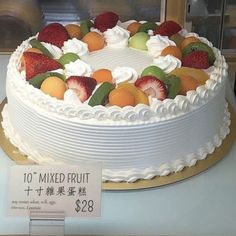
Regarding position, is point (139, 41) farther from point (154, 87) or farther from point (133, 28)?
point (154, 87)

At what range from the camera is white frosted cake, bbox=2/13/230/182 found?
1.33 meters

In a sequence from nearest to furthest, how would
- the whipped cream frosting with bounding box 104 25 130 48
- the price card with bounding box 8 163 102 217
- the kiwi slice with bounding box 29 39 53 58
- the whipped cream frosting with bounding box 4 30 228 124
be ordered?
the price card with bounding box 8 163 102 217 → the whipped cream frosting with bounding box 4 30 228 124 → the kiwi slice with bounding box 29 39 53 58 → the whipped cream frosting with bounding box 104 25 130 48

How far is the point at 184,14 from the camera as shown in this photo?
205 centimetres

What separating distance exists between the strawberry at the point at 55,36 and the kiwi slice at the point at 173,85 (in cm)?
36

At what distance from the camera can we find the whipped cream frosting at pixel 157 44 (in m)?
1.60

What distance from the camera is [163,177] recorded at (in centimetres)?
139

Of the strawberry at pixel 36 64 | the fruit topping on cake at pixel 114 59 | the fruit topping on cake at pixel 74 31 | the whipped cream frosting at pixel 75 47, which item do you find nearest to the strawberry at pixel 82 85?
the fruit topping on cake at pixel 114 59

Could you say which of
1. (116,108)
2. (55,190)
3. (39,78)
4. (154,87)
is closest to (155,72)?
(154,87)

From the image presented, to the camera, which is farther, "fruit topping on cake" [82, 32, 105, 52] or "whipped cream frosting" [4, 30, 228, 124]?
"fruit topping on cake" [82, 32, 105, 52]

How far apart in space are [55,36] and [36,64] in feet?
0.61

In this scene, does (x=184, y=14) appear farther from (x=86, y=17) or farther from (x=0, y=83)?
(x=0, y=83)

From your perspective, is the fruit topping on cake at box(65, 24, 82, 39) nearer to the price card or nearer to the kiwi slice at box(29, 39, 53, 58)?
the kiwi slice at box(29, 39, 53, 58)

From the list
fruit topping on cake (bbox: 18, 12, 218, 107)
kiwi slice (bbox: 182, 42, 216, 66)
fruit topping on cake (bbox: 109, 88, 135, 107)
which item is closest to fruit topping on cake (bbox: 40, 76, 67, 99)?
fruit topping on cake (bbox: 18, 12, 218, 107)

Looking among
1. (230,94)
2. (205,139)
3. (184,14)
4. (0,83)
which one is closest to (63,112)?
(205,139)
